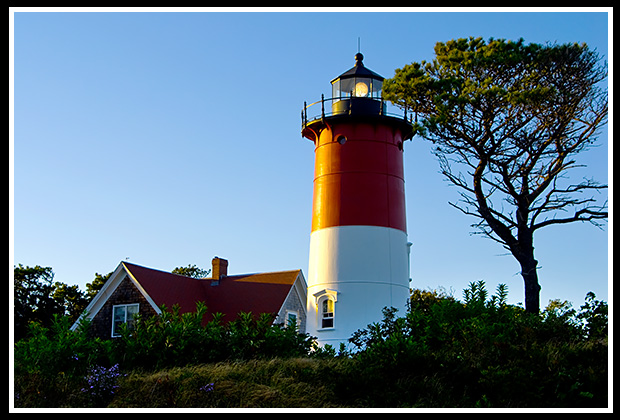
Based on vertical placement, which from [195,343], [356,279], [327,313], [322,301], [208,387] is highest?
[356,279]

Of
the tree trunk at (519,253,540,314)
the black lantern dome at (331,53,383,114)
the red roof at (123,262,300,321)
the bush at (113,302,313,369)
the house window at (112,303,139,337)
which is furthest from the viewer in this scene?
the red roof at (123,262,300,321)

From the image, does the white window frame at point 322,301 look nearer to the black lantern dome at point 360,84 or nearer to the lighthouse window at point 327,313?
the lighthouse window at point 327,313

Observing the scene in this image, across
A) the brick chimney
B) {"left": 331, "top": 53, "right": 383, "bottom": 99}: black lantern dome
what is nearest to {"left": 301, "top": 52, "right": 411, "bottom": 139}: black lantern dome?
{"left": 331, "top": 53, "right": 383, "bottom": 99}: black lantern dome

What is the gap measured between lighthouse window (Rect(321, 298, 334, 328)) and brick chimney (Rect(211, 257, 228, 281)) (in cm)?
919

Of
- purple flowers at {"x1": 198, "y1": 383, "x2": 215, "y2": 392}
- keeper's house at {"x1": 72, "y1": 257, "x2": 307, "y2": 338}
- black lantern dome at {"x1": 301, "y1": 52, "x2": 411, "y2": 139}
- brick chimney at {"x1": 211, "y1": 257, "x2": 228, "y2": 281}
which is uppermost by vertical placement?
black lantern dome at {"x1": 301, "y1": 52, "x2": 411, "y2": 139}

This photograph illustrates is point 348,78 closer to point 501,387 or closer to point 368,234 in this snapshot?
point 368,234

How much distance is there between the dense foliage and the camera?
11695 millimetres

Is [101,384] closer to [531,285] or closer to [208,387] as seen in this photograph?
[208,387]

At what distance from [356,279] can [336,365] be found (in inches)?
363

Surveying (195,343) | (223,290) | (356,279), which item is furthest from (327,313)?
(195,343)

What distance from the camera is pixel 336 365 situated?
43.5 feet

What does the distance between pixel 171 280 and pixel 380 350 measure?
1707cm

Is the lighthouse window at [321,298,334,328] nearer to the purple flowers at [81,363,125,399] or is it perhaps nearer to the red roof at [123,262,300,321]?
the red roof at [123,262,300,321]
